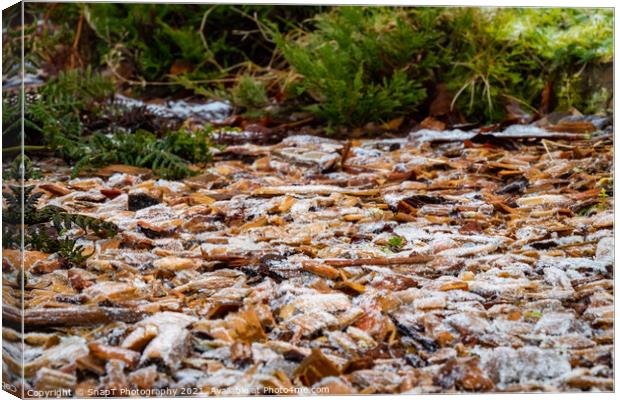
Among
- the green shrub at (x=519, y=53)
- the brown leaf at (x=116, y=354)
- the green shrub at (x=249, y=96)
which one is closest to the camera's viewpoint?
the brown leaf at (x=116, y=354)

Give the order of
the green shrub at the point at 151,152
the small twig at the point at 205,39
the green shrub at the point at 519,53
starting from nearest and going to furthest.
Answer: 1. the green shrub at the point at 151,152
2. the green shrub at the point at 519,53
3. the small twig at the point at 205,39

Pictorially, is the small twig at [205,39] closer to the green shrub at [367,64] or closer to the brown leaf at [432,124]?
the green shrub at [367,64]

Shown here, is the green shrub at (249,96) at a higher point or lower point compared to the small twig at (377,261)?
higher

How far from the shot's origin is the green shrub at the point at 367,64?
224cm

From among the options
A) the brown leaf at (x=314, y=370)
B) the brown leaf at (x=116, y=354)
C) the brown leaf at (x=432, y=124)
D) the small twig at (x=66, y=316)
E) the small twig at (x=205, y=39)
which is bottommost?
the brown leaf at (x=314, y=370)

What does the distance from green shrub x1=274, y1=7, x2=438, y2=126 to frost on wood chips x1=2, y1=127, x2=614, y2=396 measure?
1.50ft

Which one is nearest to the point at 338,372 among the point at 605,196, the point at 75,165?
the point at 605,196

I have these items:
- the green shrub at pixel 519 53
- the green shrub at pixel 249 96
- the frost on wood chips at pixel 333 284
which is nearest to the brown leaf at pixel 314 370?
the frost on wood chips at pixel 333 284

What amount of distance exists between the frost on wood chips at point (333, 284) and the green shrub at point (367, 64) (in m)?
0.46

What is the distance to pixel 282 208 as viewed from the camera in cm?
161

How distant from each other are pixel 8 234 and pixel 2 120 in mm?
160

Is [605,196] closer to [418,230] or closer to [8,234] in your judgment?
[418,230]

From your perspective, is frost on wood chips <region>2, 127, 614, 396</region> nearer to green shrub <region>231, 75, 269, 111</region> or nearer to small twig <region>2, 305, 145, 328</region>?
small twig <region>2, 305, 145, 328</region>

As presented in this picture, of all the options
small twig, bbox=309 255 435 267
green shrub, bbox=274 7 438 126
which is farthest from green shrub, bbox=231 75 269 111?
small twig, bbox=309 255 435 267
